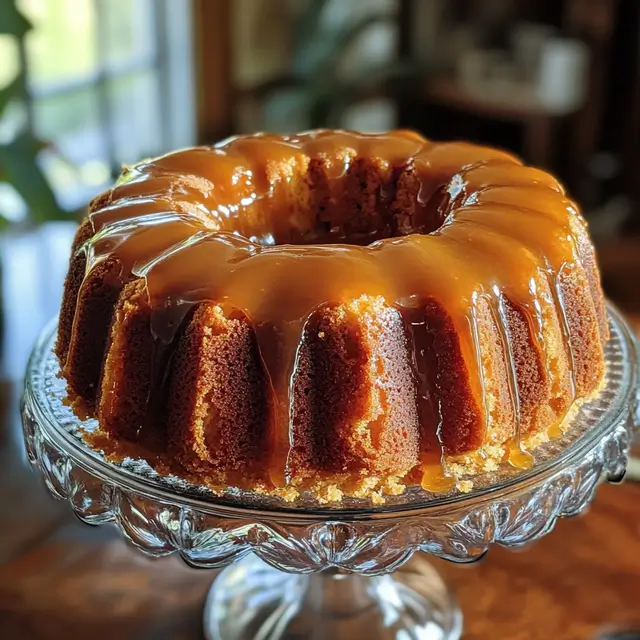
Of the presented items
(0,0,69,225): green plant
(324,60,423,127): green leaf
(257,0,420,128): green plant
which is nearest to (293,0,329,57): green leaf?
(257,0,420,128): green plant

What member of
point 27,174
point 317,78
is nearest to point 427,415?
point 27,174

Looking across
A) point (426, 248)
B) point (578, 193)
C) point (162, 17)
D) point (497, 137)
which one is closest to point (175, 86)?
point (162, 17)

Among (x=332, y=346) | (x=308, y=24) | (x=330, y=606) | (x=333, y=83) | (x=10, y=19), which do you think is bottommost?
A: (x=330, y=606)

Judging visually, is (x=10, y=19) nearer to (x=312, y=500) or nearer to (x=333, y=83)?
(x=312, y=500)

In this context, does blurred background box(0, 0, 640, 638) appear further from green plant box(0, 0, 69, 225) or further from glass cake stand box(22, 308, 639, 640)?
glass cake stand box(22, 308, 639, 640)

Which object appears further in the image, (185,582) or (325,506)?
(185,582)

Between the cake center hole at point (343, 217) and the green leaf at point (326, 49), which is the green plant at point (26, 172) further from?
the green leaf at point (326, 49)

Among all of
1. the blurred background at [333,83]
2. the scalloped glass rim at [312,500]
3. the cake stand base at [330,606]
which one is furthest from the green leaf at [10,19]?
the cake stand base at [330,606]

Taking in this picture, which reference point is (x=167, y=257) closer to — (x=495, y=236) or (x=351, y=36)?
(x=495, y=236)
